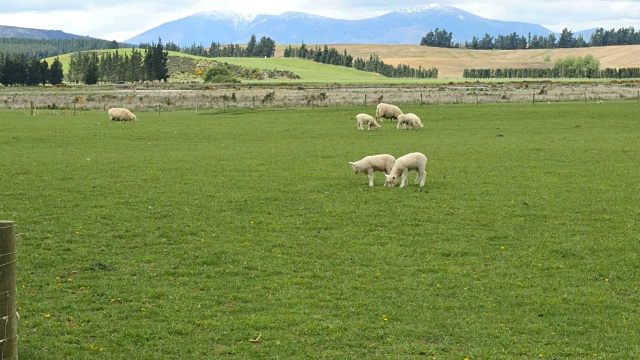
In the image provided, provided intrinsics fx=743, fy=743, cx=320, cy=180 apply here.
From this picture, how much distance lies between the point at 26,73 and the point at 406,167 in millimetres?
142848

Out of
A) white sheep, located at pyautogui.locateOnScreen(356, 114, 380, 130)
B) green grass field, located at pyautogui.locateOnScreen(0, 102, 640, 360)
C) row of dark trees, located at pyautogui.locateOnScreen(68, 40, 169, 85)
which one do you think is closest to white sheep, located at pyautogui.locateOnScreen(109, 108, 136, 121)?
white sheep, located at pyautogui.locateOnScreen(356, 114, 380, 130)

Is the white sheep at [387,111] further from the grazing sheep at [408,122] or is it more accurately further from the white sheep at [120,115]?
the white sheep at [120,115]

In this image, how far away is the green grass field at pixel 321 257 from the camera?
9875 millimetres

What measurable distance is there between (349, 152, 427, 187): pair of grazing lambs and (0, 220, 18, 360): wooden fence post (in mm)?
15967

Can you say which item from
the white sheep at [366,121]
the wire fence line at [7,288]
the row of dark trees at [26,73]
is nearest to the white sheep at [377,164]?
the wire fence line at [7,288]

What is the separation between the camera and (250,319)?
10578 millimetres

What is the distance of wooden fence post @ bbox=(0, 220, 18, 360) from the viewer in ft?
20.1

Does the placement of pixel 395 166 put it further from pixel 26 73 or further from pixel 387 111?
pixel 26 73

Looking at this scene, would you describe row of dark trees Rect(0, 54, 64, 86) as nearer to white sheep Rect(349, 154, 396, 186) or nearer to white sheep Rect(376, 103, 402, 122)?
white sheep Rect(376, 103, 402, 122)

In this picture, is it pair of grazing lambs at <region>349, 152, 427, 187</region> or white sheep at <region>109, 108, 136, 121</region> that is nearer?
pair of grazing lambs at <region>349, 152, 427, 187</region>

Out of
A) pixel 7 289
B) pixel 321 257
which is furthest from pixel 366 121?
pixel 7 289

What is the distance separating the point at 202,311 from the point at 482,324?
4.04 meters

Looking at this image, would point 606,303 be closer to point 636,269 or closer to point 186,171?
point 636,269

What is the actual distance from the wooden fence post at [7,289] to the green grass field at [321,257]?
2911 mm
